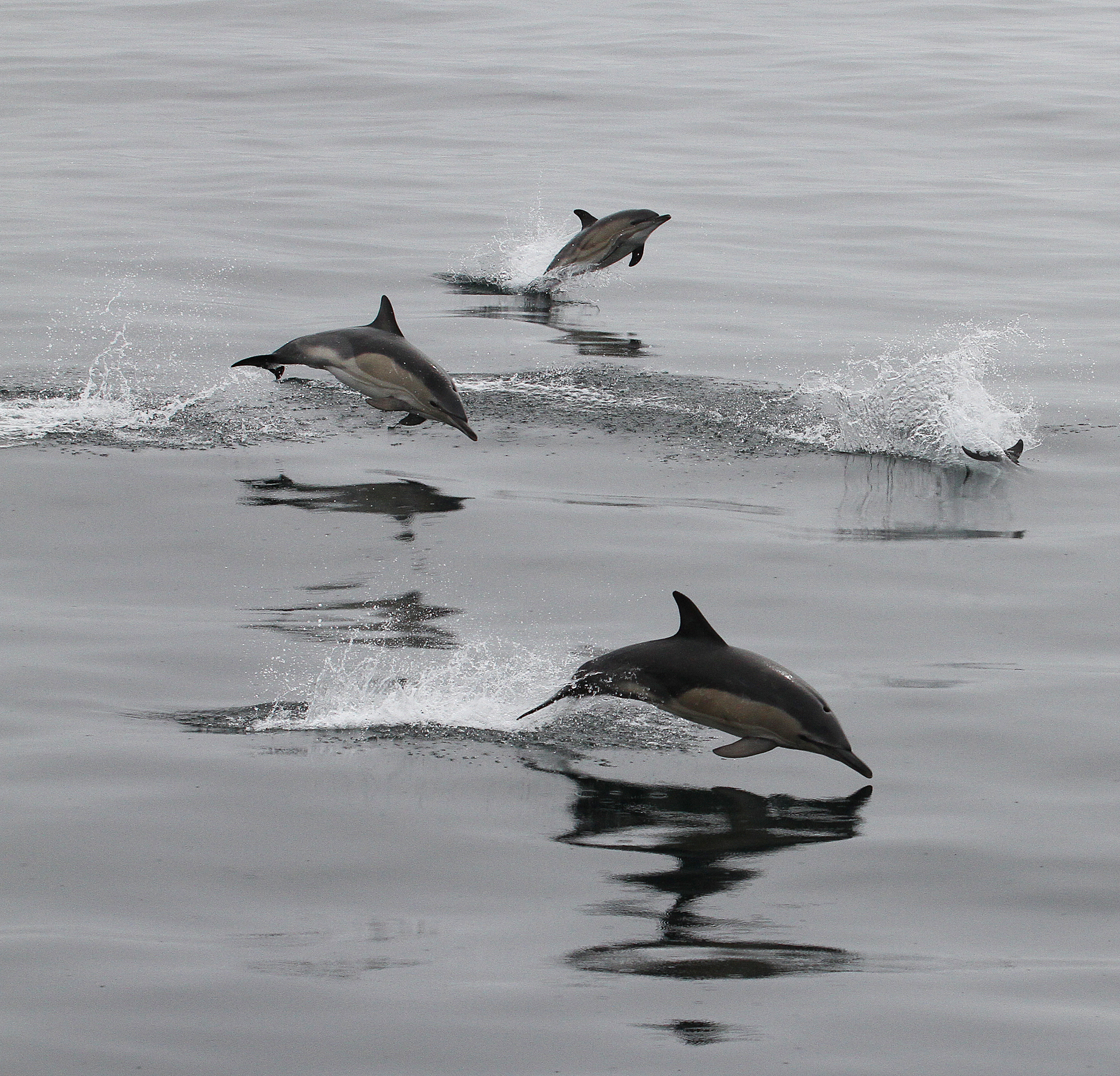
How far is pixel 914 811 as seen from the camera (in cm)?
601

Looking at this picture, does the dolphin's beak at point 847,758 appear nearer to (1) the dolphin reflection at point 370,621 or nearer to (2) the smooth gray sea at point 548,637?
(2) the smooth gray sea at point 548,637

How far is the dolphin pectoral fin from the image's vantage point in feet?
19.8

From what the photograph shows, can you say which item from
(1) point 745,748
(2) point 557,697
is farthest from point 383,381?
(1) point 745,748

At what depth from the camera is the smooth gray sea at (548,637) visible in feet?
15.4

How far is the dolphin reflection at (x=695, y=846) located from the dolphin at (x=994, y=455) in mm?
4854

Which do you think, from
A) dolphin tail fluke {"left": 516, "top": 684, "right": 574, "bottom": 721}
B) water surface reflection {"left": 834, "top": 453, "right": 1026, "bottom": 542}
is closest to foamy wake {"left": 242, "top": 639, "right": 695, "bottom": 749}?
dolphin tail fluke {"left": 516, "top": 684, "right": 574, "bottom": 721}

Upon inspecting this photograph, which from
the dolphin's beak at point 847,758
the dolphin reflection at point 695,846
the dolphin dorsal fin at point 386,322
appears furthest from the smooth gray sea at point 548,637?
the dolphin dorsal fin at point 386,322

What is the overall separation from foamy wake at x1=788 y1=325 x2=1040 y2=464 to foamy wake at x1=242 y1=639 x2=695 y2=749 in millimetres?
4255

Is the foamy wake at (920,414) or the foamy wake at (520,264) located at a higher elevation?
the foamy wake at (520,264)

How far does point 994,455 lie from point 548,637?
165 inches

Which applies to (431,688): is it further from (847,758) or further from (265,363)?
(265,363)

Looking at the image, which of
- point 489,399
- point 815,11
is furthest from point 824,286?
point 815,11

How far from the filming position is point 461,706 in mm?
6797

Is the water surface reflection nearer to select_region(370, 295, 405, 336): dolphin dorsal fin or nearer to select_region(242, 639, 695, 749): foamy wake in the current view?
select_region(242, 639, 695, 749): foamy wake
